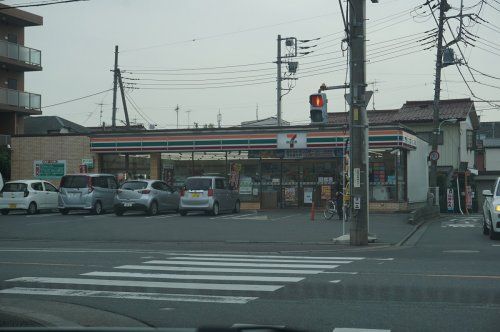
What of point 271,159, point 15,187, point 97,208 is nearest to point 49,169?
point 15,187

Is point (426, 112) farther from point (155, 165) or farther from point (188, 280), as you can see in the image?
point (188, 280)

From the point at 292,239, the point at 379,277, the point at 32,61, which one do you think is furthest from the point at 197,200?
the point at 32,61

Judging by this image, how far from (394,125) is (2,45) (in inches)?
1022

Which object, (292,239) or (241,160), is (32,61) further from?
(292,239)

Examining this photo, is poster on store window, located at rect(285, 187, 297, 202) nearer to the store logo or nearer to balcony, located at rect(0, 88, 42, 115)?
the store logo

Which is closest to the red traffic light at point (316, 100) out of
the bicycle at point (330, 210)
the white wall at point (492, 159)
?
the bicycle at point (330, 210)

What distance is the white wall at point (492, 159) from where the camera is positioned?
6072 cm

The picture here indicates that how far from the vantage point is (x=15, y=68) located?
41562 mm

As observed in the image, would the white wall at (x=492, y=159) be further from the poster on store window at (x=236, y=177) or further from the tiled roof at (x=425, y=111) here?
the poster on store window at (x=236, y=177)

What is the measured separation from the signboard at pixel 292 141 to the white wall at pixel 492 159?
3645 centimetres

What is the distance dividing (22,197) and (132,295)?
21211mm

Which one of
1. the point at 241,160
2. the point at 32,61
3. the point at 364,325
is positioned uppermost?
the point at 32,61

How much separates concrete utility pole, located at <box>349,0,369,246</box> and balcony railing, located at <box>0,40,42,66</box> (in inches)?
1174

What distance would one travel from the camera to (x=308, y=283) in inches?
392
